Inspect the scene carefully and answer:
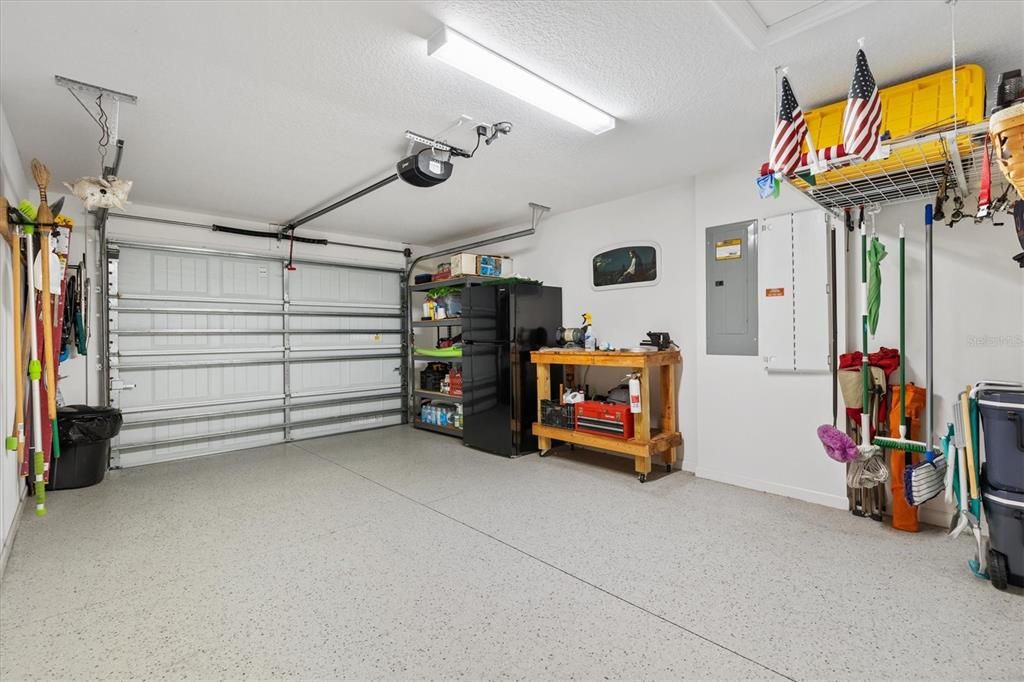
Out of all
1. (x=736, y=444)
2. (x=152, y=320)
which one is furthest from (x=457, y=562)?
(x=152, y=320)

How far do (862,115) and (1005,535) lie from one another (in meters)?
1.99

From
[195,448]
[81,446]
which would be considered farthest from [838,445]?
[195,448]

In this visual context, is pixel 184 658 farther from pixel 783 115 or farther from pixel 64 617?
pixel 783 115

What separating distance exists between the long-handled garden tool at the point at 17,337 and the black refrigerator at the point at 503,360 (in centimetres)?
343

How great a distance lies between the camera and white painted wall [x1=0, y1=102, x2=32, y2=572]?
255cm

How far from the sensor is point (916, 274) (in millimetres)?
2963

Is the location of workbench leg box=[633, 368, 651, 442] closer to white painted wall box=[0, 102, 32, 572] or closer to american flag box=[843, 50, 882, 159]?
american flag box=[843, 50, 882, 159]

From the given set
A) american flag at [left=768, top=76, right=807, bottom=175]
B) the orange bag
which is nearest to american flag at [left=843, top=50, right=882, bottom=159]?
american flag at [left=768, top=76, right=807, bottom=175]

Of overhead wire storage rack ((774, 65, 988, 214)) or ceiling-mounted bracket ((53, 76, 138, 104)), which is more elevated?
ceiling-mounted bracket ((53, 76, 138, 104))

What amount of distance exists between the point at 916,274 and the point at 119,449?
6792mm

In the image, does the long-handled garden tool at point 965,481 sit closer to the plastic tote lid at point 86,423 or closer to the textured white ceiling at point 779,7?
the textured white ceiling at point 779,7

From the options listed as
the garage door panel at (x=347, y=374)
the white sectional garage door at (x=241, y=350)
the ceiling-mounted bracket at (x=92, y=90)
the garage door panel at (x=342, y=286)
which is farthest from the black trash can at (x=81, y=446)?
the ceiling-mounted bracket at (x=92, y=90)

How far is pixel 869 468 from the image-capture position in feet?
9.35

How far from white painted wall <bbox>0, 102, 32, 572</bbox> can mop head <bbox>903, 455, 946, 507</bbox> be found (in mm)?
4751
